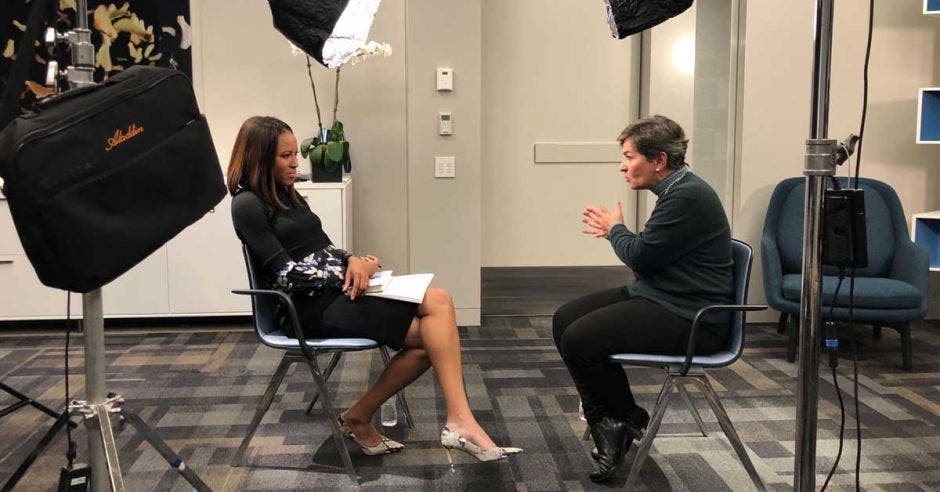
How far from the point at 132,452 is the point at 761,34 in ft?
12.4

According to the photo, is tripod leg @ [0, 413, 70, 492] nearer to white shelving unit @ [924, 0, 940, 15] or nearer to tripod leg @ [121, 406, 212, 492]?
tripod leg @ [121, 406, 212, 492]

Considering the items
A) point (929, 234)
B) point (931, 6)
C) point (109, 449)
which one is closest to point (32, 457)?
point (109, 449)

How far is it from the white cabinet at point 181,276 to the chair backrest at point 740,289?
2.44m

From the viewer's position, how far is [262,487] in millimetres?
2740

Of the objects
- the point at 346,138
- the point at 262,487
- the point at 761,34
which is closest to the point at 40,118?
the point at 262,487

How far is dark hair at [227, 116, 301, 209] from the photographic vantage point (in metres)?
2.89

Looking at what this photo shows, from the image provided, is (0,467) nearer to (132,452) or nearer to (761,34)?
(132,452)

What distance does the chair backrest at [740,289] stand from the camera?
2680 millimetres

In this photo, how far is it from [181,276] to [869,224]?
3.65 meters

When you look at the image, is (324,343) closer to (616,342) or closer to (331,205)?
(616,342)

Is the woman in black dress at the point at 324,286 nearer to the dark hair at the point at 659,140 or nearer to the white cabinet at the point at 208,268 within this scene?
the dark hair at the point at 659,140

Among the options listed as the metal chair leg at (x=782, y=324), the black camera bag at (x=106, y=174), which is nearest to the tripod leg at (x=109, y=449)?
the black camera bag at (x=106, y=174)

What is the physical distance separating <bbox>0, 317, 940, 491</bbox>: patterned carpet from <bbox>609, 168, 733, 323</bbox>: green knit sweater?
594mm

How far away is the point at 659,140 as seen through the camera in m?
2.80
